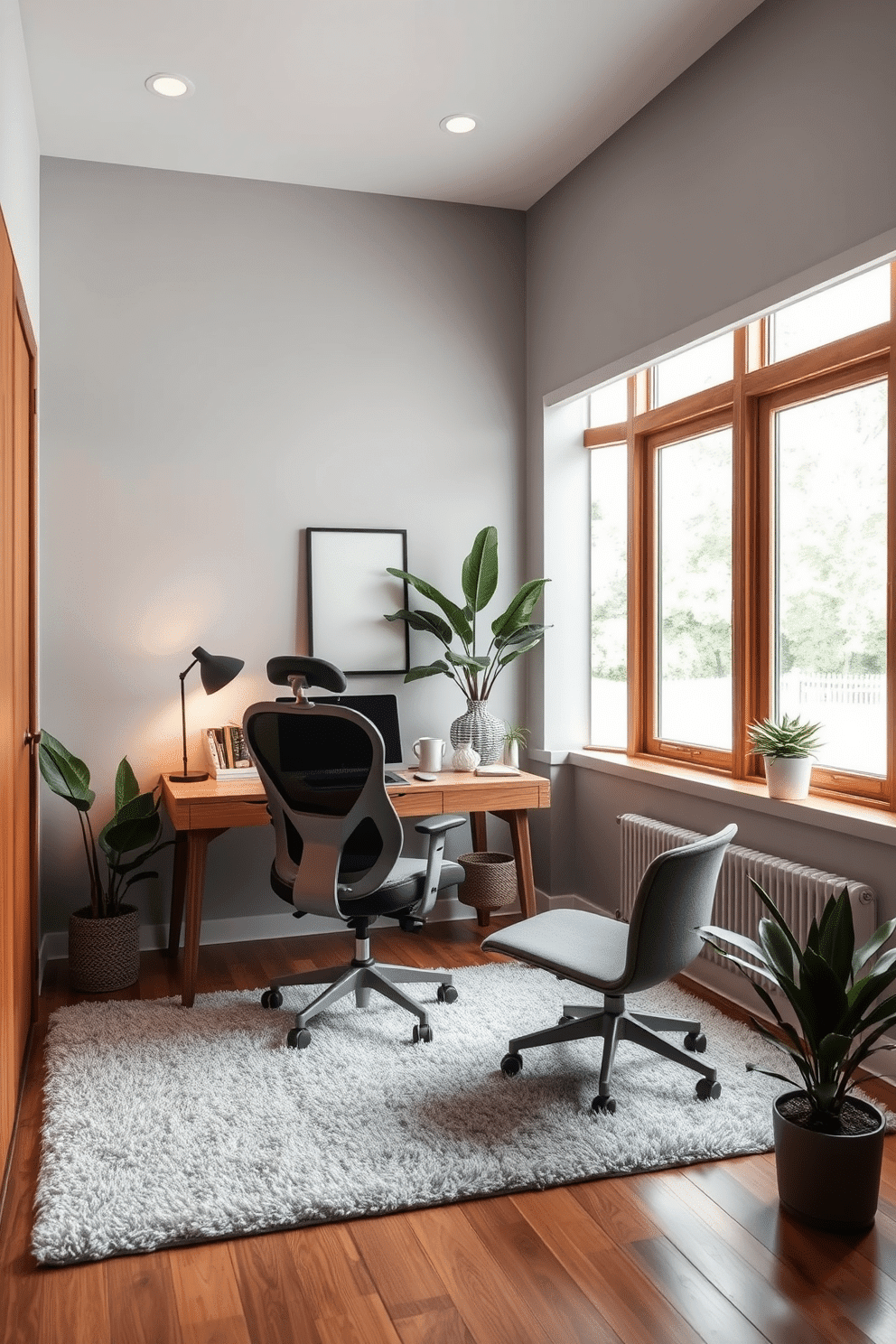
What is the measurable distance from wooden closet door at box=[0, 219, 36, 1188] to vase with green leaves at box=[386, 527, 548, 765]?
148 cm

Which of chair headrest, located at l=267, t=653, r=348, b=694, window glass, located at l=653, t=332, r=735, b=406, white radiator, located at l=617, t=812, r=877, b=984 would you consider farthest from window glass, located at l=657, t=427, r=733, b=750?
chair headrest, located at l=267, t=653, r=348, b=694

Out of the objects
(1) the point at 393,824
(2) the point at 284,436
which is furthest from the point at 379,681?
(1) the point at 393,824

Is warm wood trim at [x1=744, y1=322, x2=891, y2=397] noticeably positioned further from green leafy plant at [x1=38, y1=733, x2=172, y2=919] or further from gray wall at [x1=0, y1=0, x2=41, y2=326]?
green leafy plant at [x1=38, y1=733, x2=172, y2=919]

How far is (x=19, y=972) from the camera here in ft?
9.68

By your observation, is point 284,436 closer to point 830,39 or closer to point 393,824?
point 393,824

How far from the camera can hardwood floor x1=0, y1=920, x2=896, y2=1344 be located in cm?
189

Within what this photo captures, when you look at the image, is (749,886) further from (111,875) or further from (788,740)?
(111,875)

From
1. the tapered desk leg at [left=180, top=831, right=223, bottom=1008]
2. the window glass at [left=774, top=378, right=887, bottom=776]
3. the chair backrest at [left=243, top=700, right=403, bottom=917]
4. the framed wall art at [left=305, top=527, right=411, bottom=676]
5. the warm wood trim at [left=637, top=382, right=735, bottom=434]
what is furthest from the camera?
the framed wall art at [left=305, top=527, right=411, bottom=676]

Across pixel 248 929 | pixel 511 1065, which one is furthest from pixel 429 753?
pixel 511 1065

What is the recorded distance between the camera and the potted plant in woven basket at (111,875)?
145 inches

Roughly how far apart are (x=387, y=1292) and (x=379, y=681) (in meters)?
2.78

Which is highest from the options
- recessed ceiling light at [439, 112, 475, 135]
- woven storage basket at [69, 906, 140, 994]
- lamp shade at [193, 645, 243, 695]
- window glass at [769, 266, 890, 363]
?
recessed ceiling light at [439, 112, 475, 135]

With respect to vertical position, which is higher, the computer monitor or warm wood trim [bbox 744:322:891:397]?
warm wood trim [bbox 744:322:891:397]

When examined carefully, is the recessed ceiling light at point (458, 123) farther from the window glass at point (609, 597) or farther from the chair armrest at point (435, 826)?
the chair armrest at point (435, 826)
